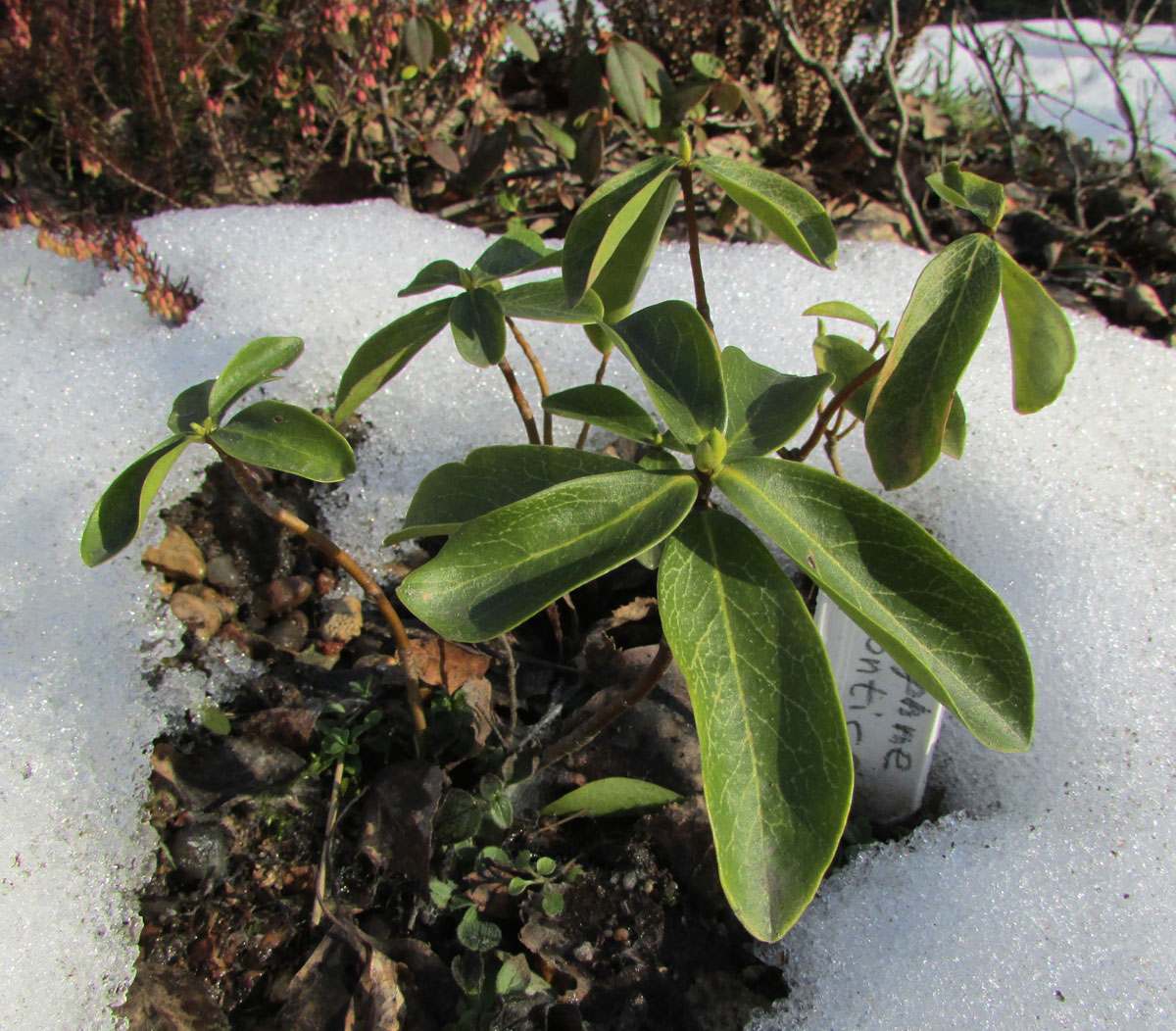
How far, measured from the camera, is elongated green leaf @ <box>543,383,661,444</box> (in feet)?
3.44

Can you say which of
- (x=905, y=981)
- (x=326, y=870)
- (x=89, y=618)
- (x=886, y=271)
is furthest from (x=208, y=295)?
(x=905, y=981)

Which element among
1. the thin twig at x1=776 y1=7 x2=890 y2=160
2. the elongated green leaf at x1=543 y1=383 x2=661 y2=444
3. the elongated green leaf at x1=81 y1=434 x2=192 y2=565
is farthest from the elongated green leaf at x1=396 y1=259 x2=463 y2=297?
the thin twig at x1=776 y1=7 x2=890 y2=160

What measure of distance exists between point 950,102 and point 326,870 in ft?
10.7

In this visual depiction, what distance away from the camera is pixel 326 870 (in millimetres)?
1324

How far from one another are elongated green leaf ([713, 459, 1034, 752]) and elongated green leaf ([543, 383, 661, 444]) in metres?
0.14

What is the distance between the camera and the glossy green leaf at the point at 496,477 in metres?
1.06

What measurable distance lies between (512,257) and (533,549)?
0.56 m

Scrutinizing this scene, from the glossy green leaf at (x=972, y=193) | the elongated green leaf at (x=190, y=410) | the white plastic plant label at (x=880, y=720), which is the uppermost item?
the glossy green leaf at (x=972, y=193)

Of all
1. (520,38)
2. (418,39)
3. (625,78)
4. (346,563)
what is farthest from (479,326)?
(520,38)

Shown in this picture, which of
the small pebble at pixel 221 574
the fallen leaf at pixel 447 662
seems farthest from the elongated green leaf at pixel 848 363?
the small pebble at pixel 221 574

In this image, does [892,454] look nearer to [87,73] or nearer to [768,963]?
[768,963]

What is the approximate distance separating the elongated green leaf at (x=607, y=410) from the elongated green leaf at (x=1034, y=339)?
0.41 metres

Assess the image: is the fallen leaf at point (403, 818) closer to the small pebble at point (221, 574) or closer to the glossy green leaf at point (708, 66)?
the small pebble at point (221, 574)

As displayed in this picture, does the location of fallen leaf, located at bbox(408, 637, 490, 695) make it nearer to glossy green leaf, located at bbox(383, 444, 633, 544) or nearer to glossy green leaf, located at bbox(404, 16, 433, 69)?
glossy green leaf, located at bbox(383, 444, 633, 544)
